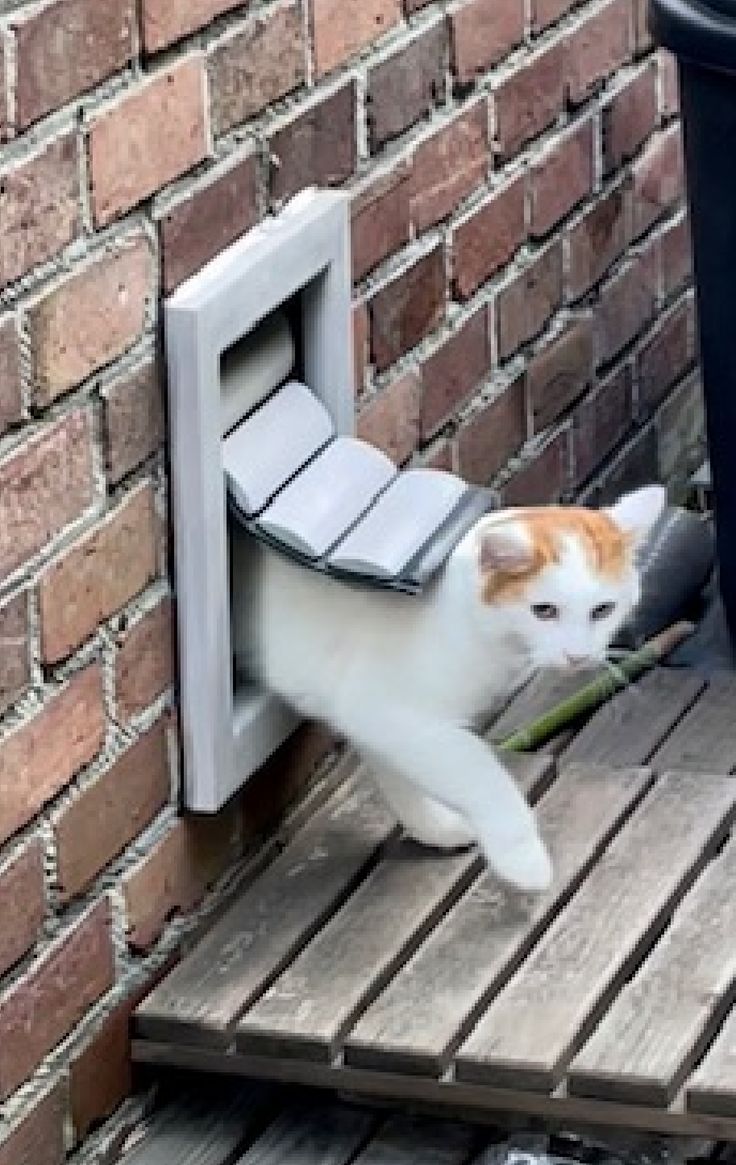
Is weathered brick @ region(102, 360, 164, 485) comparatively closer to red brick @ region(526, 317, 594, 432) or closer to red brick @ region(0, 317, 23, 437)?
red brick @ region(0, 317, 23, 437)

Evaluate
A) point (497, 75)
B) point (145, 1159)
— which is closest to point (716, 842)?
point (145, 1159)

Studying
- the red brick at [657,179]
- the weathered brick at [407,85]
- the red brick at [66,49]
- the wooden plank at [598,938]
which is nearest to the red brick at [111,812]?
the wooden plank at [598,938]

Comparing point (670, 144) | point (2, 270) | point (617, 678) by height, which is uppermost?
point (2, 270)

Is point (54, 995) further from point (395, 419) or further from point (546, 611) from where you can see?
point (395, 419)

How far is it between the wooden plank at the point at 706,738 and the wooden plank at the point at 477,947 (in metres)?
0.13

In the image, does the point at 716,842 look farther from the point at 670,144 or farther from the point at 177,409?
the point at 670,144

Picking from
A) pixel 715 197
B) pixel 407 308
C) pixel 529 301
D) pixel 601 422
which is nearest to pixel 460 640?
pixel 407 308

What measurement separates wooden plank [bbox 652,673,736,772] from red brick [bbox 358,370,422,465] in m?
→ 0.40

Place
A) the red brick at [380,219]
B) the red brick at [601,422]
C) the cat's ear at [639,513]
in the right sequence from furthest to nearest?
1. the red brick at [601,422]
2. the red brick at [380,219]
3. the cat's ear at [639,513]

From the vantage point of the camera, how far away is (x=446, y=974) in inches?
98.6

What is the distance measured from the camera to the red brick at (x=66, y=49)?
2188 millimetres

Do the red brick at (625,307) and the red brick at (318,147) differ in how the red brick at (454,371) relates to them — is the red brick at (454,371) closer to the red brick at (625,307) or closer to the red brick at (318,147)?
the red brick at (318,147)

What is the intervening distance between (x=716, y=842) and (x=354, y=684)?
0.38m

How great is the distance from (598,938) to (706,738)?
1.82 ft
